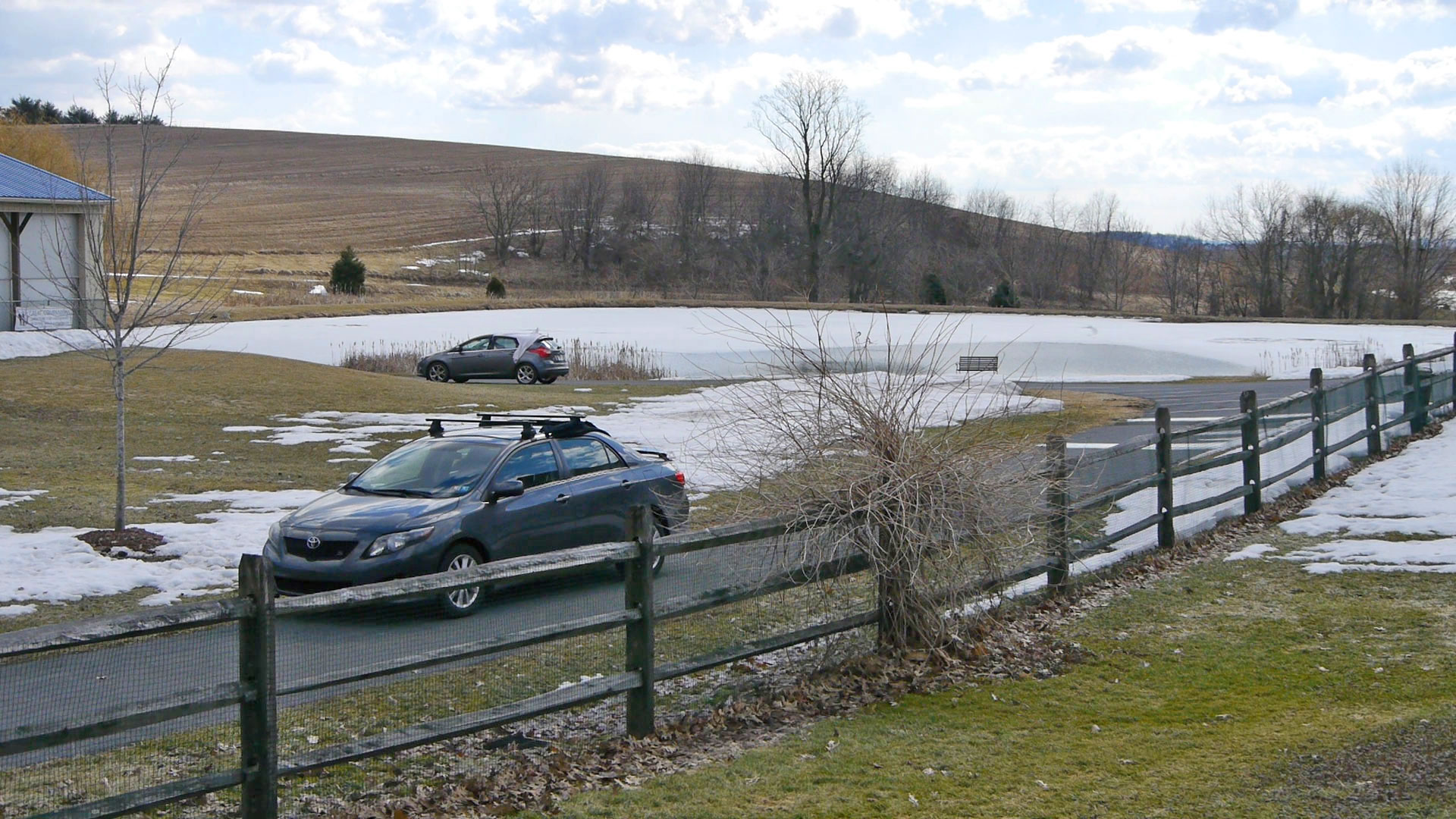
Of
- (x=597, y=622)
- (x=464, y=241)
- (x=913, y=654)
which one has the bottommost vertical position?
(x=913, y=654)

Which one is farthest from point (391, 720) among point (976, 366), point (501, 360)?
point (976, 366)

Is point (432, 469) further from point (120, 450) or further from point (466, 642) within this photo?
point (466, 642)

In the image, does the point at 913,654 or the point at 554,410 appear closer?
the point at 913,654

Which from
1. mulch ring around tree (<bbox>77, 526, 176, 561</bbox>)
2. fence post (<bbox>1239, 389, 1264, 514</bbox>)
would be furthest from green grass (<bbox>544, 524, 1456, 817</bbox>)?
mulch ring around tree (<bbox>77, 526, 176, 561</bbox>)

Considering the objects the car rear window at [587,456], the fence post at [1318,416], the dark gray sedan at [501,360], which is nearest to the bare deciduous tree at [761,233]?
the dark gray sedan at [501,360]

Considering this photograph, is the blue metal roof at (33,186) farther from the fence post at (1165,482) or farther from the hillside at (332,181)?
the hillside at (332,181)

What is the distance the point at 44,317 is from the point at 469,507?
25.6 m

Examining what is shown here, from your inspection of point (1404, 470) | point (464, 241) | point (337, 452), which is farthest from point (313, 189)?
point (1404, 470)

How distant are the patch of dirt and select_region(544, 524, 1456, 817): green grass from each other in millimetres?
13

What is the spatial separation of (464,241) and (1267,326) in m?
52.2

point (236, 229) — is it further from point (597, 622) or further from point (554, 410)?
point (597, 622)

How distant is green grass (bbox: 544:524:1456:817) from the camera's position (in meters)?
5.64

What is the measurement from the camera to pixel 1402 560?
1130 cm

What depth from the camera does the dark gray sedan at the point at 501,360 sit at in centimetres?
3444
